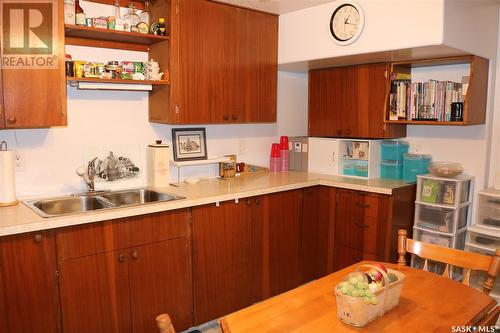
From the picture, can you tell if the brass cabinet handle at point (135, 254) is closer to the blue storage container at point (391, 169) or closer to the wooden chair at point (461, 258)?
the wooden chair at point (461, 258)

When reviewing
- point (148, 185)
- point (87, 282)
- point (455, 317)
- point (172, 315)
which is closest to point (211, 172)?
point (148, 185)

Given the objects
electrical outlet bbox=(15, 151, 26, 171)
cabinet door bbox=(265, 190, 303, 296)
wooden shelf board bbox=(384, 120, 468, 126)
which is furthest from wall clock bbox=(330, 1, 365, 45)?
electrical outlet bbox=(15, 151, 26, 171)

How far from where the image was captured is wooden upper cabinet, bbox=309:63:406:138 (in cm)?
337

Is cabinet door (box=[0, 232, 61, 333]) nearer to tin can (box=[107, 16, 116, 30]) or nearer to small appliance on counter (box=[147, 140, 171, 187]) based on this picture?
small appliance on counter (box=[147, 140, 171, 187])

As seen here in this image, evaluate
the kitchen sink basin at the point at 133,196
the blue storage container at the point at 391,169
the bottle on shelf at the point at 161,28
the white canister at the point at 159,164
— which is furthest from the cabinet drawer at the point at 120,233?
the blue storage container at the point at 391,169

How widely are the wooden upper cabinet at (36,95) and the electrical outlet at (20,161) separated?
0.33m

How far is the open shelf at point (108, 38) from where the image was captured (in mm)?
2574

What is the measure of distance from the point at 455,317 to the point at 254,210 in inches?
68.8

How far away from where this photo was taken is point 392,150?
11.6ft

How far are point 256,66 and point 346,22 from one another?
78 cm

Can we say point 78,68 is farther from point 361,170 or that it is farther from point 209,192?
point 361,170

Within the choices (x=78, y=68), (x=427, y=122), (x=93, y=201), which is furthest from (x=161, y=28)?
(x=427, y=122)

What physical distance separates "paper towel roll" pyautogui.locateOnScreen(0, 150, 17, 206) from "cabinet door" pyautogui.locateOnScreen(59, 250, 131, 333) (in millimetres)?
565

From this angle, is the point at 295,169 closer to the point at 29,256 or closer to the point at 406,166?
the point at 406,166
